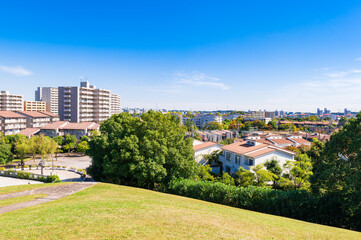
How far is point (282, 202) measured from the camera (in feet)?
58.6

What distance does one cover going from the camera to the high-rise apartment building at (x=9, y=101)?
91062 mm

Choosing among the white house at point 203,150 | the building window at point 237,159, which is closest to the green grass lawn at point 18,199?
the white house at point 203,150

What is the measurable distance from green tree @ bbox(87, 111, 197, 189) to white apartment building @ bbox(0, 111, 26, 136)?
46.7 metres

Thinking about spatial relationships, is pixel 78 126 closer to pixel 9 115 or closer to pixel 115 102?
pixel 9 115

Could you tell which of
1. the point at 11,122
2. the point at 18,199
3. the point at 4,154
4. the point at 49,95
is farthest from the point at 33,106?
the point at 18,199

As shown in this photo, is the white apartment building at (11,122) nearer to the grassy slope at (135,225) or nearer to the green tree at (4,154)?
the green tree at (4,154)

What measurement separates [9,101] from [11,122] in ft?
134

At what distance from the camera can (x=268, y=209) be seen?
18.3 metres

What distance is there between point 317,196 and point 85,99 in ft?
247

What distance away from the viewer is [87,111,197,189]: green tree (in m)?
23.5

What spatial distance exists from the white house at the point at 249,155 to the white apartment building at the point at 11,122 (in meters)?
59.7

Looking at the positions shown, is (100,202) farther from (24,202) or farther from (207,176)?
(207,176)

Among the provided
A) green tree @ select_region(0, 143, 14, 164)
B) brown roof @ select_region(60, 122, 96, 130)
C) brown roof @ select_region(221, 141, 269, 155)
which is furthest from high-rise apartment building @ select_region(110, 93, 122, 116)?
brown roof @ select_region(221, 141, 269, 155)

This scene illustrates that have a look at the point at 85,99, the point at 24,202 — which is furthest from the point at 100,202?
the point at 85,99
